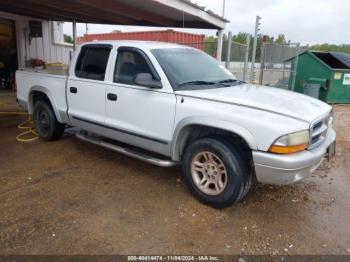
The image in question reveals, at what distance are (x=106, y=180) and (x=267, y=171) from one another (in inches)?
87.9

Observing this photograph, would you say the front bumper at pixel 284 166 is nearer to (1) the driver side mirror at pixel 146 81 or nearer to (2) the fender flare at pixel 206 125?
(2) the fender flare at pixel 206 125

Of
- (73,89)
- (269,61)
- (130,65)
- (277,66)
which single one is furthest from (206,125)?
(277,66)

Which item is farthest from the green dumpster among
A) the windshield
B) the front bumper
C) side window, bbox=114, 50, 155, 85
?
the front bumper

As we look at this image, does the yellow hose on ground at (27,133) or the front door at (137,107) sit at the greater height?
the front door at (137,107)

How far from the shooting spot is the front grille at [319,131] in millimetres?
3253

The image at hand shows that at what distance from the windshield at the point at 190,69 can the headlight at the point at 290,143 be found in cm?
132

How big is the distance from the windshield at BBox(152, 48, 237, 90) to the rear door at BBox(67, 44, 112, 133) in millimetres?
996

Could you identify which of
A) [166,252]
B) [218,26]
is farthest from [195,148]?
[218,26]

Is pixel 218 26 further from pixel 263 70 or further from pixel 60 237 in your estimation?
pixel 60 237

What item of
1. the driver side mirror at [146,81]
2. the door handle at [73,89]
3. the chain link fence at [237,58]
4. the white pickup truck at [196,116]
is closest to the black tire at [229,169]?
the white pickup truck at [196,116]

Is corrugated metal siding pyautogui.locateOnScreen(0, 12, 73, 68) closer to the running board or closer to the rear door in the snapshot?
the rear door

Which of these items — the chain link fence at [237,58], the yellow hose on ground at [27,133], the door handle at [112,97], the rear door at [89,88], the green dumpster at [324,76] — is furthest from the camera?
the chain link fence at [237,58]

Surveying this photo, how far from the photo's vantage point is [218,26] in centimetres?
939

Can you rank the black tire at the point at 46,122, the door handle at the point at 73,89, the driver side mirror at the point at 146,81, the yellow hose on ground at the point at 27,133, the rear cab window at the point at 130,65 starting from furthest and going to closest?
the yellow hose on ground at the point at 27,133 < the black tire at the point at 46,122 < the door handle at the point at 73,89 < the rear cab window at the point at 130,65 < the driver side mirror at the point at 146,81
